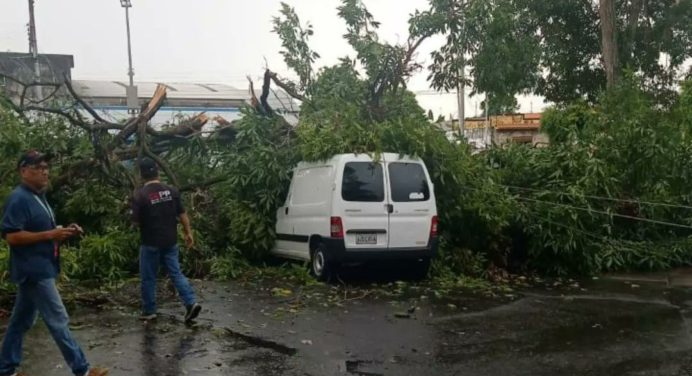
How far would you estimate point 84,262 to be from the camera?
34.1 ft

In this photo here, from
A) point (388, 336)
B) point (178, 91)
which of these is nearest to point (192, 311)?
point (388, 336)

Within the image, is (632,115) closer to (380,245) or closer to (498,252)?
(498,252)

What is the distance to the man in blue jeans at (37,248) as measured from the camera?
525 cm

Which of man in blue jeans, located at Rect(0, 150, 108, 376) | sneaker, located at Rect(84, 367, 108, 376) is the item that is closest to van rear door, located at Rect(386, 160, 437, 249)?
sneaker, located at Rect(84, 367, 108, 376)

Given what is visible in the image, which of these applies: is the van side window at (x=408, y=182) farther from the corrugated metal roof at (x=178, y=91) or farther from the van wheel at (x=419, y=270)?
the corrugated metal roof at (x=178, y=91)

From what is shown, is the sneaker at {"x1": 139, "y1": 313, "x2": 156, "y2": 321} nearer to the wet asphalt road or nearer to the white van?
the wet asphalt road

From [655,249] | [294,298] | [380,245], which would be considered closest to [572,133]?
[655,249]

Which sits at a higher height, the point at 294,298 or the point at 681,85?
the point at 681,85

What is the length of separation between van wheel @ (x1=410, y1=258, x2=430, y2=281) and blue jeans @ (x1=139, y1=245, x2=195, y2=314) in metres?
4.02

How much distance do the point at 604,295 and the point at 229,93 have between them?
33.3 m

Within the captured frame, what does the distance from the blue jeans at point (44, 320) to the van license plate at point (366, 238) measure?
5.14 meters

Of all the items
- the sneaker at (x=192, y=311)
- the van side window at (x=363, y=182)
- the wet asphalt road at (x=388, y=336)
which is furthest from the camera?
the van side window at (x=363, y=182)

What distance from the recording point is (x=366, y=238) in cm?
1012

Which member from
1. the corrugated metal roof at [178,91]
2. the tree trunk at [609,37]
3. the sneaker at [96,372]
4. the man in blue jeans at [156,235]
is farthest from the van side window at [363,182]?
the corrugated metal roof at [178,91]
